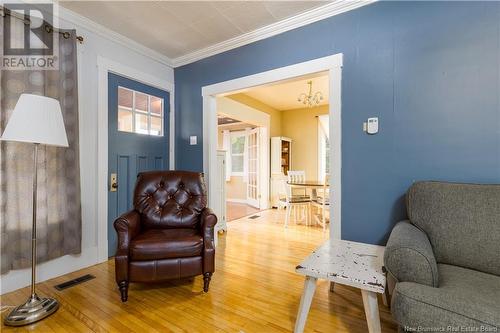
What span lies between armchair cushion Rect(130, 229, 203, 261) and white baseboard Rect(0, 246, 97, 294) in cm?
96

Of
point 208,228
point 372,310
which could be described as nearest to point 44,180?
point 208,228

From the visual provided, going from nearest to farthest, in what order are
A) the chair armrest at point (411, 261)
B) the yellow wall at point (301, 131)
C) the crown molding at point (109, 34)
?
the chair armrest at point (411, 261), the crown molding at point (109, 34), the yellow wall at point (301, 131)

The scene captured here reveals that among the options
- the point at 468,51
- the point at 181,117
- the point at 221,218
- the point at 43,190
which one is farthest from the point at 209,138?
the point at 468,51

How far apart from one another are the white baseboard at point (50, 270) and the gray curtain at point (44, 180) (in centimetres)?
9

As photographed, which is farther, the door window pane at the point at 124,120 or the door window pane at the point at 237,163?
the door window pane at the point at 237,163

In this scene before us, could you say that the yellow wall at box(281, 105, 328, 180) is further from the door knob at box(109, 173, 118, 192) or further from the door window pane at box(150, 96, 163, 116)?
the door knob at box(109, 173, 118, 192)

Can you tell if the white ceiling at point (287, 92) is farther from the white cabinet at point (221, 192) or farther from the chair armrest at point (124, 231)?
the chair armrest at point (124, 231)

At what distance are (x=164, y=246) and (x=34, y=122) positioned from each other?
1.18 m

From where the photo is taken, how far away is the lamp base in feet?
4.82

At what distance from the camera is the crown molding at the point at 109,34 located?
2208 millimetres

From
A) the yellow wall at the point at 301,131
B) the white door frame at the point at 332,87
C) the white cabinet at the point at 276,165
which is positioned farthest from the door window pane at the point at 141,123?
the white cabinet at the point at 276,165

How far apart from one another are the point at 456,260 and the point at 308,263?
84cm

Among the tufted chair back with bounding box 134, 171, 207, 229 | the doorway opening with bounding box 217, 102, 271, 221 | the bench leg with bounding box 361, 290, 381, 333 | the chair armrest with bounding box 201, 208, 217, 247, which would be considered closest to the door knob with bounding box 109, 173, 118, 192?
the tufted chair back with bounding box 134, 171, 207, 229

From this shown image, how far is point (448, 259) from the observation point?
135cm
